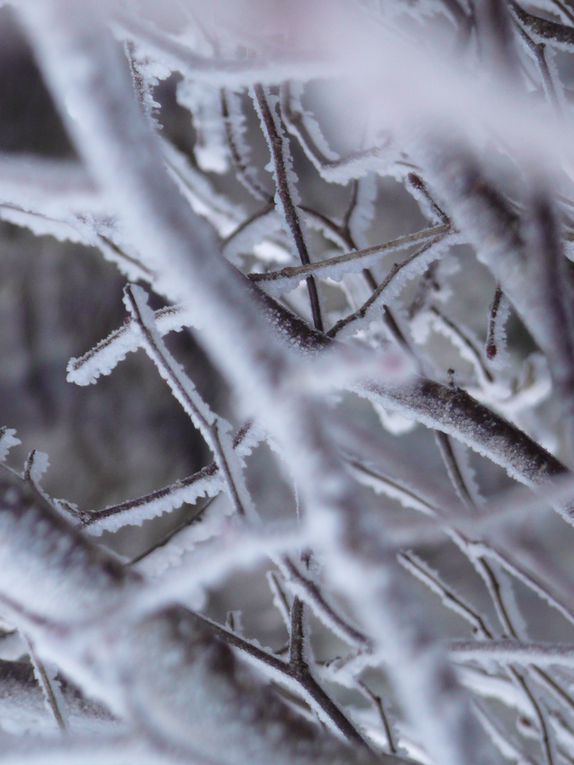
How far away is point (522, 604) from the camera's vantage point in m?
1.32

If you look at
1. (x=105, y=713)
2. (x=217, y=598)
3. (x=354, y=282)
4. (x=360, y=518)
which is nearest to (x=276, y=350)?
(x=360, y=518)

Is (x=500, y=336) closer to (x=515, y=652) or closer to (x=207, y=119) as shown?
(x=515, y=652)

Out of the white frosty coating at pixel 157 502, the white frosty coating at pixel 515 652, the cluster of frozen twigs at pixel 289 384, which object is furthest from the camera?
the white frosty coating at pixel 157 502

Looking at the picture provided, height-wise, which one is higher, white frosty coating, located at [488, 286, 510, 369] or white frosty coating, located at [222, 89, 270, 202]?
white frosty coating, located at [222, 89, 270, 202]

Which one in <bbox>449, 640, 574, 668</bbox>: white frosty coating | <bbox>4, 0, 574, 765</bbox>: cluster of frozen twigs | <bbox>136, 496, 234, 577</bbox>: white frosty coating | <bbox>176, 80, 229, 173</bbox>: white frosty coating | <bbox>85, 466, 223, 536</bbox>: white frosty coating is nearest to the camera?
<bbox>4, 0, 574, 765</bbox>: cluster of frozen twigs

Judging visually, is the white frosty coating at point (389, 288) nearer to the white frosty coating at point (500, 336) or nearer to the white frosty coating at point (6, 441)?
the white frosty coating at point (500, 336)

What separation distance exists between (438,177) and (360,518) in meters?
0.17

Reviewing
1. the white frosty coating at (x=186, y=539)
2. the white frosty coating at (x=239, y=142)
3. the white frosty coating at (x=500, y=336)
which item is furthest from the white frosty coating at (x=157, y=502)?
the white frosty coating at (x=239, y=142)

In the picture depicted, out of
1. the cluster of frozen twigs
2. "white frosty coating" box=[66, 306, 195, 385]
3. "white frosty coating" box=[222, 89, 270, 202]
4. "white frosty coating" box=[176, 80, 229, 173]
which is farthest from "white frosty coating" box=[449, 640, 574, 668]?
"white frosty coating" box=[176, 80, 229, 173]

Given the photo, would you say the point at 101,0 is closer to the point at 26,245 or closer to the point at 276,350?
the point at 276,350

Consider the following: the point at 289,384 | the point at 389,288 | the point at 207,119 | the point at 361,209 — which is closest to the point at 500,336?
the point at 389,288

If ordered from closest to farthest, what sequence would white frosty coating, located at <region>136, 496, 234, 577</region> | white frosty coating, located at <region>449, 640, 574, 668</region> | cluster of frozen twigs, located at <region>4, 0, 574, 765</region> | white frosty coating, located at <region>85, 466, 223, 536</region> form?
cluster of frozen twigs, located at <region>4, 0, 574, 765</region> < white frosty coating, located at <region>449, 640, 574, 668</region> < white frosty coating, located at <region>85, 466, 223, 536</region> < white frosty coating, located at <region>136, 496, 234, 577</region>

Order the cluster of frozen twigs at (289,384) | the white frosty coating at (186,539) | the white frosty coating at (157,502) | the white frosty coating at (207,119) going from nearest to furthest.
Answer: the cluster of frozen twigs at (289,384) < the white frosty coating at (157,502) < the white frosty coating at (186,539) < the white frosty coating at (207,119)

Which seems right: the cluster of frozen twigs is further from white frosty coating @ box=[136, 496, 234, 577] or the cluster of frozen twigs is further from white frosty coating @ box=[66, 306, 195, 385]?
white frosty coating @ box=[136, 496, 234, 577]
